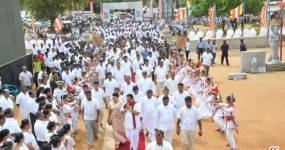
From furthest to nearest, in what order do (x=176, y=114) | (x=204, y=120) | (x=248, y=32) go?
(x=248, y=32), (x=204, y=120), (x=176, y=114)

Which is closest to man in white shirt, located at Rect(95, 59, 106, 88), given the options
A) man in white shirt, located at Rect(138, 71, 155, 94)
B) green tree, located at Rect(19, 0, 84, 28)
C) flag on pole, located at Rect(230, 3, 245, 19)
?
man in white shirt, located at Rect(138, 71, 155, 94)

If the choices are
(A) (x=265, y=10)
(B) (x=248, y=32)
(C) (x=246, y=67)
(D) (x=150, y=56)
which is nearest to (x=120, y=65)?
(D) (x=150, y=56)

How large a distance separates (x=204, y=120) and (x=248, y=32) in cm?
1847

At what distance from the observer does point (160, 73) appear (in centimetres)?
1219

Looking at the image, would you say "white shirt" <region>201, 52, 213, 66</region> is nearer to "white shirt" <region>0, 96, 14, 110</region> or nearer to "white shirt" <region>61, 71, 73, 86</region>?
"white shirt" <region>61, 71, 73, 86</region>

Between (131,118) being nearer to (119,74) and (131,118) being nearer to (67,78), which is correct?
(67,78)

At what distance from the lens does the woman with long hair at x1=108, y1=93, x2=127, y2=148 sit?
8.17 metres

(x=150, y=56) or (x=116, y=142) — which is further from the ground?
(x=150, y=56)

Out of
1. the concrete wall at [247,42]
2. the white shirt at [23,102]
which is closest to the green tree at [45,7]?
the concrete wall at [247,42]

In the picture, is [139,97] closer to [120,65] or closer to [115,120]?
[115,120]

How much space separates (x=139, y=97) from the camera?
917cm

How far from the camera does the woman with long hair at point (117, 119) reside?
8.17m

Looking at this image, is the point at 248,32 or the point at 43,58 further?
the point at 248,32

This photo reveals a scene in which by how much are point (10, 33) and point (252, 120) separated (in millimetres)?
12104
